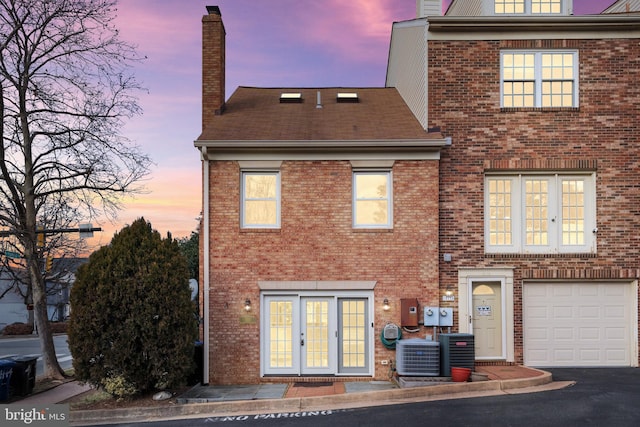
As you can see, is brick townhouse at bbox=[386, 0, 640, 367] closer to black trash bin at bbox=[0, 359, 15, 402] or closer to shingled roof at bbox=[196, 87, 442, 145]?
shingled roof at bbox=[196, 87, 442, 145]

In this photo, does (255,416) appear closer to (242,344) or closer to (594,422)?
(242,344)

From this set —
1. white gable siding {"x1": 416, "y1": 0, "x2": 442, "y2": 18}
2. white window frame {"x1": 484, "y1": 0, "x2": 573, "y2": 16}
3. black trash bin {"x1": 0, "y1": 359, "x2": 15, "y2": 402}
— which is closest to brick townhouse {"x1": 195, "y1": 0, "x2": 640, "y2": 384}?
white window frame {"x1": 484, "y1": 0, "x2": 573, "y2": 16}

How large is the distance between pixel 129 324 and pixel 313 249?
4.80m

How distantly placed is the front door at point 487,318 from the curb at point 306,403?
217cm

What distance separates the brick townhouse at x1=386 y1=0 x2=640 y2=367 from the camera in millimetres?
13930

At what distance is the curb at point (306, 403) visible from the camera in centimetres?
1091

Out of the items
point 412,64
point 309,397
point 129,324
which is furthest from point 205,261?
point 412,64

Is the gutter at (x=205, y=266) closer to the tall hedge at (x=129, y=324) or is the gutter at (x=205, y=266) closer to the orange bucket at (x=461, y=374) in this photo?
the tall hedge at (x=129, y=324)

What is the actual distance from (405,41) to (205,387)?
480 inches

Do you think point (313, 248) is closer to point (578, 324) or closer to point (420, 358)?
point (420, 358)

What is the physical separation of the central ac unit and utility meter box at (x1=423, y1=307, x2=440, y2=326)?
3.34 ft

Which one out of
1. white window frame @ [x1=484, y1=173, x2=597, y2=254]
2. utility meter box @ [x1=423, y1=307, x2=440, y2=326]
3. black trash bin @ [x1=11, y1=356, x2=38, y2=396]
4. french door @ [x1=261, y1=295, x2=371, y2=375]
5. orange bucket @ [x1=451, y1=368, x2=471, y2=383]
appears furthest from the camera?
white window frame @ [x1=484, y1=173, x2=597, y2=254]

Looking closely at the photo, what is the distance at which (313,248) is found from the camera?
1371 cm

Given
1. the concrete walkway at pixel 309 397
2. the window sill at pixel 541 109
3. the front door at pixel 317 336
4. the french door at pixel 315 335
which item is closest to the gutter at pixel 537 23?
the window sill at pixel 541 109
